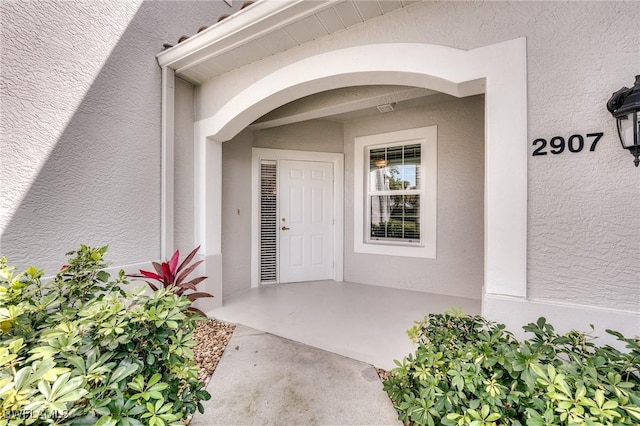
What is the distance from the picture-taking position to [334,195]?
5.01 m

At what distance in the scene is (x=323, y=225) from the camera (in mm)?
5000

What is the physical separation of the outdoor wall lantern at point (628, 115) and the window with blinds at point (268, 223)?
160 inches

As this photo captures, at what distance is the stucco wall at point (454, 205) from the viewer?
3.85 m

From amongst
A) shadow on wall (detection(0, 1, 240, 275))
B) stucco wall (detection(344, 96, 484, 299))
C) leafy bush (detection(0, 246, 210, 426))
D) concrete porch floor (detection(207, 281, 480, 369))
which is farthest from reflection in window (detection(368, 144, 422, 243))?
leafy bush (detection(0, 246, 210, 426))

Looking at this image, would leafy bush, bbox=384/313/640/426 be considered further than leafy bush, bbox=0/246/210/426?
Yes

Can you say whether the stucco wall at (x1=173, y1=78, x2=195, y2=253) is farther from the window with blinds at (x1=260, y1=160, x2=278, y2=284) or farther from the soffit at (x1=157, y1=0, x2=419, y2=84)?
the window with blinds at (x1=260, y1=160, x2=278, y2=284)

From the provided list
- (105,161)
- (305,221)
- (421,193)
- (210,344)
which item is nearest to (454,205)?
(421,193)

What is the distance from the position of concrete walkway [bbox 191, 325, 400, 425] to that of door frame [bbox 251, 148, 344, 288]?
2070 millimetres

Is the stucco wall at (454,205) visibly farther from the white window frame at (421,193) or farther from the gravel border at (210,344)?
the gravel border at (210,344)

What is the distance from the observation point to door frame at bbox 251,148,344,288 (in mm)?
4535

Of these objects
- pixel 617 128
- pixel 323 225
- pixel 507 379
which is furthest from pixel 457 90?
pixel 323 225

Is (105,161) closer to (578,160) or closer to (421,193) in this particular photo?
(578,160)

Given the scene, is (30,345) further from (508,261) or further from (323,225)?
(323,225)

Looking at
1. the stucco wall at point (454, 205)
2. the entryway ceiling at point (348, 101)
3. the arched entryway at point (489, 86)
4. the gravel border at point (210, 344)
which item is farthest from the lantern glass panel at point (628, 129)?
the gravel border at point (210, 344)
